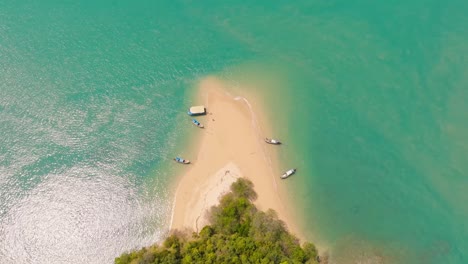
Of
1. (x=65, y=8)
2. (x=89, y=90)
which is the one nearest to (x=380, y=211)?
(x=89, y=90)

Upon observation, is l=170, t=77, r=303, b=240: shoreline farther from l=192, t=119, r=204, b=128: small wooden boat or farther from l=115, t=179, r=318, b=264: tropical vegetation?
l=115, t=179, r=318, b=264: tropical vegetation

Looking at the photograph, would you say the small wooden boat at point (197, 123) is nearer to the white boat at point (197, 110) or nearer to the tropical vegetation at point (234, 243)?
the white boat at point (197, 110)

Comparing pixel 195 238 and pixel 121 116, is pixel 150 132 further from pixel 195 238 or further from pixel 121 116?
pixel 195 238

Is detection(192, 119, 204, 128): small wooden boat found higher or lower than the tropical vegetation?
higher

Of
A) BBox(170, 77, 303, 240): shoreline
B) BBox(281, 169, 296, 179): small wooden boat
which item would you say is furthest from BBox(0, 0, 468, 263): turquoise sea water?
BBox(170, 77, 303, 240): shoreline

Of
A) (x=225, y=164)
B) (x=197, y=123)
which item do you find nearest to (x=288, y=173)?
(x=225, y=164)

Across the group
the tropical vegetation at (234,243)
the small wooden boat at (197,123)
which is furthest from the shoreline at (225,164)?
the tropical vegetation at (234,243)

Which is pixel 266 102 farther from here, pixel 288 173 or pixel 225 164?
pixel 225 164
